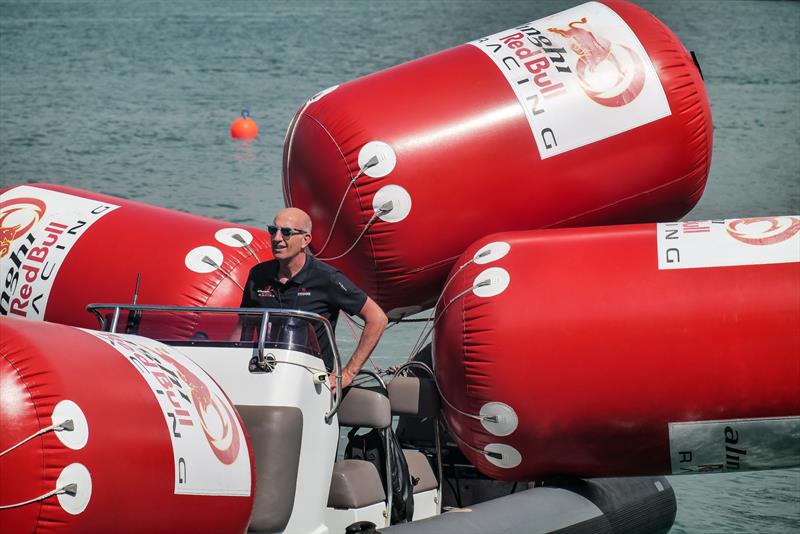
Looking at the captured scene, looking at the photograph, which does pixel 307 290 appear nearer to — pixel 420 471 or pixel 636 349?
pixel 420 471

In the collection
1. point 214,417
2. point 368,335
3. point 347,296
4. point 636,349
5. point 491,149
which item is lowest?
point 214,417

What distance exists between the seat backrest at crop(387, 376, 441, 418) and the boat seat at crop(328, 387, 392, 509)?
24cm

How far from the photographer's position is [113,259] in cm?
629

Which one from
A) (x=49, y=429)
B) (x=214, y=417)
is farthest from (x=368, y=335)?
(x=49, y=429)

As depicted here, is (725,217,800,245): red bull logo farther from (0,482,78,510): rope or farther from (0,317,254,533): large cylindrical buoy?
(0,482,78,510): rope

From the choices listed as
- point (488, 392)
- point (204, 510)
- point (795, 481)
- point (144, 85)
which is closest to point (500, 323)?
point (488, 392)

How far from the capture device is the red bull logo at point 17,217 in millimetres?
6527

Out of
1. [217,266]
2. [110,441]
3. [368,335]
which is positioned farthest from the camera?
[217,266]

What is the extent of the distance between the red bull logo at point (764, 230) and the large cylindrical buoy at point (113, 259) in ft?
7.71

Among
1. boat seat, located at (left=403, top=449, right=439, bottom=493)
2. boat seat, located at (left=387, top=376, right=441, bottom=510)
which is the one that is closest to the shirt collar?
boat seat, located at (left=387, top=376, right=441, bottom=510)

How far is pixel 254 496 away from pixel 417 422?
227 cm

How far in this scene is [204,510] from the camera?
13.6 feet

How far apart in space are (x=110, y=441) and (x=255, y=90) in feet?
73.2

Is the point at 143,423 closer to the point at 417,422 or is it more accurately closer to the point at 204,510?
the point at 204,510
